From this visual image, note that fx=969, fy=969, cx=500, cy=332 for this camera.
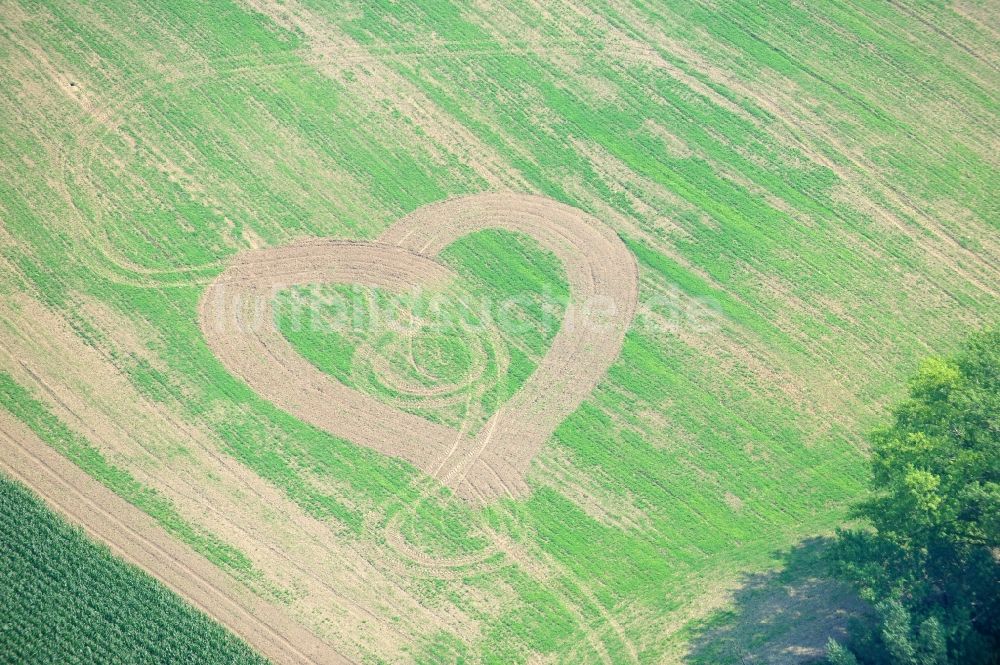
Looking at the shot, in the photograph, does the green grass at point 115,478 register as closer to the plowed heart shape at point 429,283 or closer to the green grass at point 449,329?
the plowed heart shape at point 429,283

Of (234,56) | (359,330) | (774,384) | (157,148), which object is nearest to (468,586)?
(359,330)

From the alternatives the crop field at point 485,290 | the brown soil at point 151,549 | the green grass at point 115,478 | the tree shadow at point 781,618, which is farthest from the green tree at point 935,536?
the green grass at point 115,478

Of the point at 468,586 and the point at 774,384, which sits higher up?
the point at 774,384

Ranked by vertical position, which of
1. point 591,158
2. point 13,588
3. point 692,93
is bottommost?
point 13,588

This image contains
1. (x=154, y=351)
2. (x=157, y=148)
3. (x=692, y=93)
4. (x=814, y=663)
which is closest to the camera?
(x=814, y=663)

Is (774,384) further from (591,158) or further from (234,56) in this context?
(234,56)

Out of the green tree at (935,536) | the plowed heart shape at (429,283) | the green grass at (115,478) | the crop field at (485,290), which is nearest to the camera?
the green tree at (935,536)

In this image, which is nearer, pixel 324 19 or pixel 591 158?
pixel 591 158
